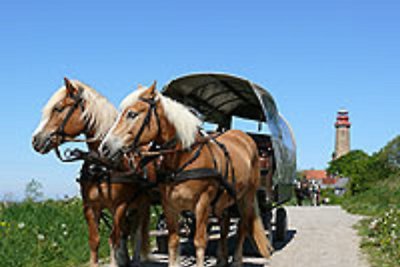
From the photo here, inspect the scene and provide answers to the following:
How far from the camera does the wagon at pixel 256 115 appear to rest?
26.5 ft

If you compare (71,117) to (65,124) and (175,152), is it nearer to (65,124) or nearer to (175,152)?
(65,124)

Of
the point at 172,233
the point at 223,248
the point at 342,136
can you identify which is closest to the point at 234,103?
the point at 223,248

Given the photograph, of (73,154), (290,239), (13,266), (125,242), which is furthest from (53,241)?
(290,239)

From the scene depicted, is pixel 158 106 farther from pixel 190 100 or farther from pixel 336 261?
pixel 336 261

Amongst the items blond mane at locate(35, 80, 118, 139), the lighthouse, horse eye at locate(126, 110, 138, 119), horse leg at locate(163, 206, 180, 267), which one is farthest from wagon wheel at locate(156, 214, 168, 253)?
the lighthouse

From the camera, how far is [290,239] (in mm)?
11133

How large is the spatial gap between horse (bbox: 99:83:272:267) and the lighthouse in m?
108

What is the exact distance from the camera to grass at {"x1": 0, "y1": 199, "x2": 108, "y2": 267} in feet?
23.1

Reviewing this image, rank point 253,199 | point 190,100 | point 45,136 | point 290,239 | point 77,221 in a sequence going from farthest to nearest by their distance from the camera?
point 290,239, point 77,221, point 190,100, point 253,199, point 45,136

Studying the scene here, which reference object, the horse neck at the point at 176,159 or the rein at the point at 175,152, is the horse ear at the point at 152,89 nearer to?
the rein at the point at 175,152

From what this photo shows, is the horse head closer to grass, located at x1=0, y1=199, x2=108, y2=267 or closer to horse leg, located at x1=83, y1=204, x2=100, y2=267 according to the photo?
horse leg, located at x1=83, y1=204, x2=100, y2=267

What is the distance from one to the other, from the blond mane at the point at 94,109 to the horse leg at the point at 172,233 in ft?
3.68

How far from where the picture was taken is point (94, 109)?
5.72 m

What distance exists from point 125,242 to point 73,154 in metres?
1.51
